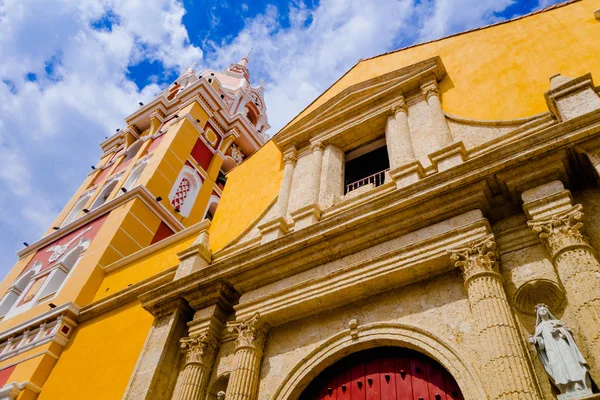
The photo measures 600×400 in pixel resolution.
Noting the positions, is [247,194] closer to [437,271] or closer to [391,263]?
[391,263]

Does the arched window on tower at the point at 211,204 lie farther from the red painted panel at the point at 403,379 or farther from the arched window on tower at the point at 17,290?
the red painted panel at the point at 403,379

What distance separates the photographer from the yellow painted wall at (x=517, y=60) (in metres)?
7.87

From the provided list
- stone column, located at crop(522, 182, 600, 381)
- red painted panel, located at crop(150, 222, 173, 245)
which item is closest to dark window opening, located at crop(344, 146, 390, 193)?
stone column, located at crop(522, 182, 600, 381)

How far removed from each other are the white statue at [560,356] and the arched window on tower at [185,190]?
533 inches

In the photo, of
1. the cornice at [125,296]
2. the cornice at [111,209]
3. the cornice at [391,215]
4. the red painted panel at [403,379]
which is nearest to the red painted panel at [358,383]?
the red painted panel at [403,379]

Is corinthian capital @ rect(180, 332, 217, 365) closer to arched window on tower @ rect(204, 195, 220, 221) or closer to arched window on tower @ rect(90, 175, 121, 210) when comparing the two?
arched window on tower @ rect(90, 175, 121, 210)

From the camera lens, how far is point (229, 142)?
22438mm

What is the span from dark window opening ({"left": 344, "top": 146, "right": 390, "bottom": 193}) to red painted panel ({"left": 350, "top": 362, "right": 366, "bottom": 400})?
375 centimetres

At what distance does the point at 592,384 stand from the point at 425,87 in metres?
6.20

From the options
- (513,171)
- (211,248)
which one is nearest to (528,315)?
(513,171)

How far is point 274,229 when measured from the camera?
27.3 feet

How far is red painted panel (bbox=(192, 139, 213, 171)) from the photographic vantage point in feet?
64.4

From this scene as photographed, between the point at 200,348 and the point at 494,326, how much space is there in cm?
419

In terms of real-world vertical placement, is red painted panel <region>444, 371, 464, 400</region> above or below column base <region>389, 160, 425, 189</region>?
below
